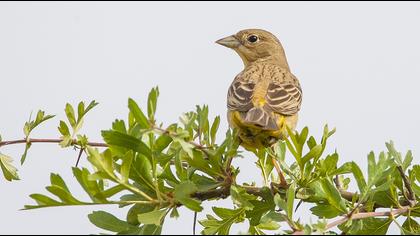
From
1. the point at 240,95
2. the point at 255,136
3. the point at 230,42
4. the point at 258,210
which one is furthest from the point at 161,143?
the point at 230,42

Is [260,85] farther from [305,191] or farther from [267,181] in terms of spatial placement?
[305,191]

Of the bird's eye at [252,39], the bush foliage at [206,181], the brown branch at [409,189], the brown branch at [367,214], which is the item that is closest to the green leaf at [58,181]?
the bush foliage at [206,181]

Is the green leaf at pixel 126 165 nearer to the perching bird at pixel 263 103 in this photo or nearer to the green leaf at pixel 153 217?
the green leaf at pixel 153 217

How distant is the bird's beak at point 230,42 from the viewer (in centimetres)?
711

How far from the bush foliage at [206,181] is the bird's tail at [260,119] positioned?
0.42 metres

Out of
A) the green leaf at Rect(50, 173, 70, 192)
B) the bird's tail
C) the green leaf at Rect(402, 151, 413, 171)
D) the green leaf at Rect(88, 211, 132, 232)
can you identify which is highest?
the bird's tail

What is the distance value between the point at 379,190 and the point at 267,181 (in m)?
0.83

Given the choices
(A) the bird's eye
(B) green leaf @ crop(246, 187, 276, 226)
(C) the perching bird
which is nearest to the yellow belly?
(C) the perching bird

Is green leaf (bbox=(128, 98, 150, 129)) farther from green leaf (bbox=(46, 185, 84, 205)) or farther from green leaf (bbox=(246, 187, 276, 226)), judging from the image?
green leaf (bbox=(246, 187, 276, 226))

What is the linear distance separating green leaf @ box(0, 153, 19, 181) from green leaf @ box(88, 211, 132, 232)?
2.65ft

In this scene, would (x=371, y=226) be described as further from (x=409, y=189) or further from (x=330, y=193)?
(x=409, y=189)

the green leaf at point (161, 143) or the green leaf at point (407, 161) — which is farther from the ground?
the green leaf at point (161, 143)

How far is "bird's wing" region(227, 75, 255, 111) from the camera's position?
4.69 meters

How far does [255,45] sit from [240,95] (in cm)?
241
